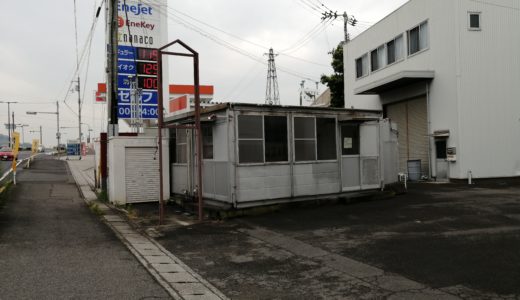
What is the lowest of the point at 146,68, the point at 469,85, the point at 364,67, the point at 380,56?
the point at 469,85

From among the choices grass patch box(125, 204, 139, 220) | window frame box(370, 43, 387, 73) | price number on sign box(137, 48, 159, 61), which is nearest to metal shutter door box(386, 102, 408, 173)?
window frame box(370, 43, 387, 73)

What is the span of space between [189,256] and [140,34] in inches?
561

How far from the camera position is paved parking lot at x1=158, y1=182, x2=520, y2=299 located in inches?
→ 222

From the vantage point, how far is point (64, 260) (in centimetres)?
722

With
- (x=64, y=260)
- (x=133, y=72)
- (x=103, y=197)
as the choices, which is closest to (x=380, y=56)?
(x=133, y=72)

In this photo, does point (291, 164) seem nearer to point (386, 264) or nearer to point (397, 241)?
point (397, 241)

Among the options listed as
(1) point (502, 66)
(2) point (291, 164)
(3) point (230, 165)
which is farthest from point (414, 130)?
(3) point (230, 165)

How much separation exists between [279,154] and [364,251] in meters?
5.23

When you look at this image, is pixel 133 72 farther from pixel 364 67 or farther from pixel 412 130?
pixel 364 67

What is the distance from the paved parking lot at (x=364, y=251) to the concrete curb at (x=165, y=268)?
20 centimetres

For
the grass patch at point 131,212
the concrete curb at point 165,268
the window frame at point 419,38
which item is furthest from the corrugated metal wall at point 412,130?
the concrete curb at point 165,268

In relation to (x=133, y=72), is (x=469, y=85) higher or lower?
lower

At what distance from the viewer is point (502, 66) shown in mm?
18672

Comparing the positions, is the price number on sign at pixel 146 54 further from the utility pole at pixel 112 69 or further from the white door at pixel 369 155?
the white door at pixel 369 155
